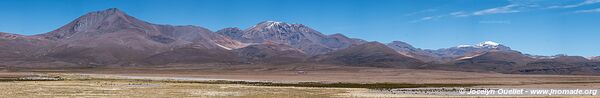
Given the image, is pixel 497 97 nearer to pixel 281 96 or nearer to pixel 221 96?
pixel 281 96

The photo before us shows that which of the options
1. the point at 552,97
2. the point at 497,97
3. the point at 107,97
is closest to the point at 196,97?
the point at 107,97

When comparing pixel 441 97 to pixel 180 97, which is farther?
pixel 441 97

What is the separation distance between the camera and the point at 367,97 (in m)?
62.6

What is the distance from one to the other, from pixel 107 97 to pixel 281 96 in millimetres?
15936

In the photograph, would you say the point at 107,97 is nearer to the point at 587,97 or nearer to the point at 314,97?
the point at 314,97

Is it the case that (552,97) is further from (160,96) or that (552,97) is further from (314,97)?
(160,96)

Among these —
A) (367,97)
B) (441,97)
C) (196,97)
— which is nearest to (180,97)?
(196,97)

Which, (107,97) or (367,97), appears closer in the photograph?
(107,97)

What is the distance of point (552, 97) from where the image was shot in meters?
60.5

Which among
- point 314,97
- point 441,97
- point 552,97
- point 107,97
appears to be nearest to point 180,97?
point 107,97

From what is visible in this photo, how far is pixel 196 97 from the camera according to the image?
61.6 m

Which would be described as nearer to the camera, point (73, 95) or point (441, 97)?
point (73, 95)

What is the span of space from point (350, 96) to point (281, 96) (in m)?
6.63

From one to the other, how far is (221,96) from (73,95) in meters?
13.5
